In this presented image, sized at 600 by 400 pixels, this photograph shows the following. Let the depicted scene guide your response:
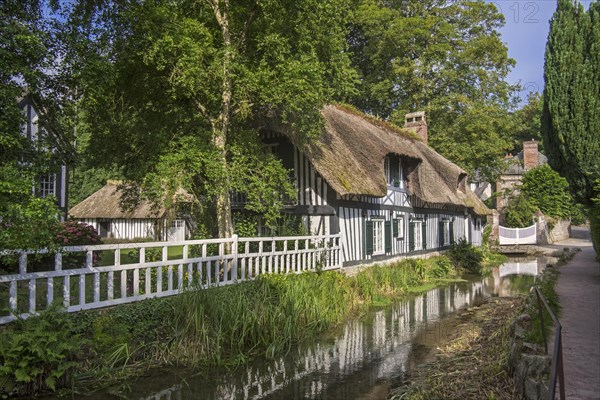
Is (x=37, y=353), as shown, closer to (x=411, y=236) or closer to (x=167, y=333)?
(x=167, y=333)

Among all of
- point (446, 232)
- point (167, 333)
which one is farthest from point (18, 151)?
point (446, 232)

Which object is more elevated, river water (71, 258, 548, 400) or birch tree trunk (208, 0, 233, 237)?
birch tree trunk (208, 0, 233, 237)

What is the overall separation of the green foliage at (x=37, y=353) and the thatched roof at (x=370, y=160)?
309 inches

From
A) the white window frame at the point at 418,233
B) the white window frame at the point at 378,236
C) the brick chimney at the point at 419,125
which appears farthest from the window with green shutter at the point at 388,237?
the brick chimney at the point at 419,125

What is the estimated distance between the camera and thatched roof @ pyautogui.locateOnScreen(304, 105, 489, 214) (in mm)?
13438

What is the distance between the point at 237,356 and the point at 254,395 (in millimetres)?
1389

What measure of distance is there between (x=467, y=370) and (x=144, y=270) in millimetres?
6465

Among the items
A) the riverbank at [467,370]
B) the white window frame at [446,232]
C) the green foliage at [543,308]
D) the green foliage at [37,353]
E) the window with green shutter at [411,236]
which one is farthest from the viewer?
the white window frame at [446,232]

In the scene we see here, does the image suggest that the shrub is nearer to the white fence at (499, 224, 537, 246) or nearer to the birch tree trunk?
the birch tree trunk

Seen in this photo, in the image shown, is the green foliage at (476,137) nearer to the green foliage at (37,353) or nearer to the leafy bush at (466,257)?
the leafy bush at (466,257)

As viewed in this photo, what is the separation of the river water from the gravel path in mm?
2251

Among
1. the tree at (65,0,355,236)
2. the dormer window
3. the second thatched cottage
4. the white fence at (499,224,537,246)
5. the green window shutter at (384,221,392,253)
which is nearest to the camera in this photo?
the tree at (65,0,355,236)

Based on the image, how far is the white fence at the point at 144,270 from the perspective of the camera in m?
6.48

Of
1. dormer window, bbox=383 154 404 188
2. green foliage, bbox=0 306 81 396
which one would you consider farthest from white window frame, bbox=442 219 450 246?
green foliage, bbox=0 306 81 396
